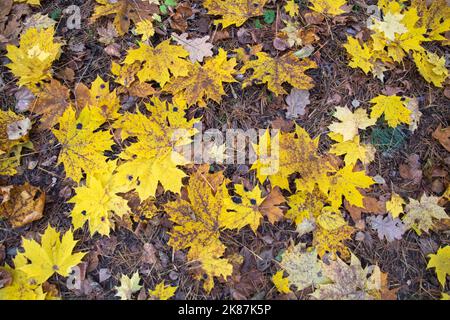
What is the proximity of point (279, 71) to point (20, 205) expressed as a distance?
1814 mm

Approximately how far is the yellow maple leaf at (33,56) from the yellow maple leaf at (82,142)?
0.35 meters

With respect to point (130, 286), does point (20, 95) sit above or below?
above

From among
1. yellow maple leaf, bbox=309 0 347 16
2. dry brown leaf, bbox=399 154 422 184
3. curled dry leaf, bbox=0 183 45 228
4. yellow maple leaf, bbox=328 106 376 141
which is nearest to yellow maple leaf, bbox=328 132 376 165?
yellow maple leaf, bbox=328 106 376 141

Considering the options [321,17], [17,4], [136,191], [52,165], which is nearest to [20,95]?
[52,165]

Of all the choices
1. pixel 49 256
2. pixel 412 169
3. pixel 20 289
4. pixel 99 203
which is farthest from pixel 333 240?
pixel 20 289

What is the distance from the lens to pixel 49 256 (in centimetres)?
215

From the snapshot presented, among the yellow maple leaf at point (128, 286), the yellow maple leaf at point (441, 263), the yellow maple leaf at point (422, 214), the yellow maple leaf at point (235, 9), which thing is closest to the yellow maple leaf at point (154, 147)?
the yellow maple leaf at point (128, 286)

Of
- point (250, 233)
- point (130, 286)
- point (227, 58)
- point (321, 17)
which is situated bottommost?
point (130, 286)

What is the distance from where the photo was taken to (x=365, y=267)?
2195 mm

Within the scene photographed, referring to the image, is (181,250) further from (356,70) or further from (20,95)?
(356,70)

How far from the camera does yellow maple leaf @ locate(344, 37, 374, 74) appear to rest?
258 centimetres

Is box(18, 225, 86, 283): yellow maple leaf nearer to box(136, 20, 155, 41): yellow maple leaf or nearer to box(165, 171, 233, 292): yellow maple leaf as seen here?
box(165, 171, 233, 292): yellow maple leaf

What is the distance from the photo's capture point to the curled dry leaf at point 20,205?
88.1 inches

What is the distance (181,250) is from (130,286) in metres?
0.35
